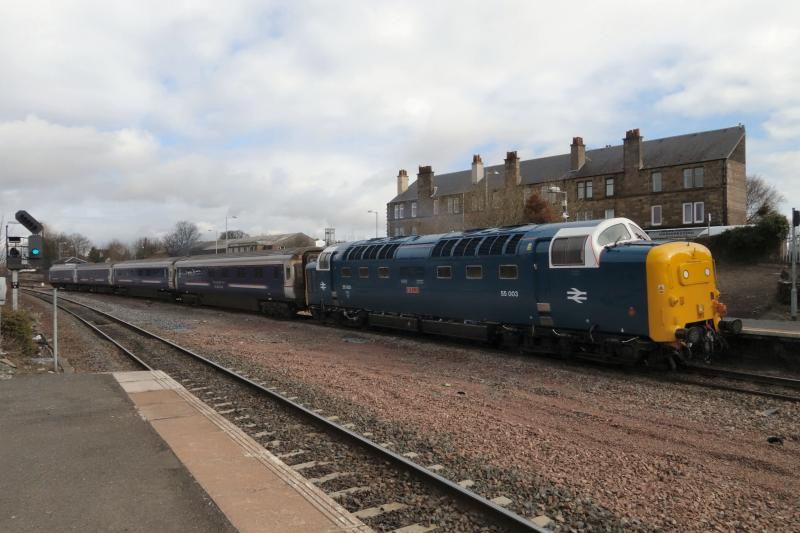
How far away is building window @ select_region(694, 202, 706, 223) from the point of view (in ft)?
154

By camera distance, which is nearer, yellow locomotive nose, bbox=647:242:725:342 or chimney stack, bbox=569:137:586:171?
yellow locomotive nose, bbox=647:242:725:342

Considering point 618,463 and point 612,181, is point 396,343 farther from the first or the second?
point 612,181

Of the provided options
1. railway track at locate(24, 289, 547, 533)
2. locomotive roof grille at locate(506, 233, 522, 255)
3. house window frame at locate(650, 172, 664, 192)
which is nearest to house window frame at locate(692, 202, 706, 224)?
house window frame at locate(650, 172, 664, 192)

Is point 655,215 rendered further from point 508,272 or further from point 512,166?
point 508,272

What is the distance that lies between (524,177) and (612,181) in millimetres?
9191

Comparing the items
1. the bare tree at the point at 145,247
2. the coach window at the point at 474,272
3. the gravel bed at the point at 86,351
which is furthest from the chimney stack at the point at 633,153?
the bare tree at the point at 145,247

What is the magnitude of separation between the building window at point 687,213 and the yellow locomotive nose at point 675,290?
4109 centimetres

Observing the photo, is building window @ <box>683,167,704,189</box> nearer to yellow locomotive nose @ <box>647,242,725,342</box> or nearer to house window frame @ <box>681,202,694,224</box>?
house window frame @ <box>681,202,694,224</box>

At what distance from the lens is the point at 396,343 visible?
16875mm

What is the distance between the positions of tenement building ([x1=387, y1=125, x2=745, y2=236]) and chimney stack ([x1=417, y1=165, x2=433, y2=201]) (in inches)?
319

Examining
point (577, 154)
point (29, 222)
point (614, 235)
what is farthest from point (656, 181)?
point (29, 222)

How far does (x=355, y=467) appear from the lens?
632cm

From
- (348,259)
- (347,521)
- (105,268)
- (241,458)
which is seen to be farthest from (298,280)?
(105,268)

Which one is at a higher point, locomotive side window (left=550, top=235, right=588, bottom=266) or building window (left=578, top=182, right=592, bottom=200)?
building window (left=578, top=182, right=592, bottom=200)
